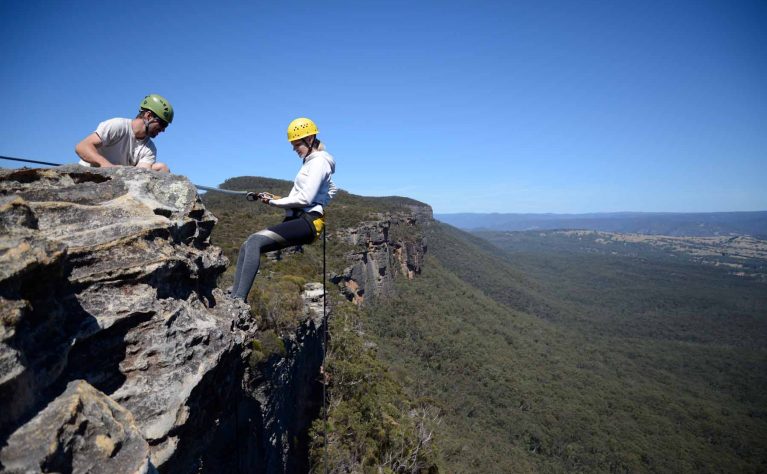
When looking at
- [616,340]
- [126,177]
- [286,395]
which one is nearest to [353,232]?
[286,395]

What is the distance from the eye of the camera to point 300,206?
207 inches

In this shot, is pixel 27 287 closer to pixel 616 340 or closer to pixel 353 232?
pixel 353 232

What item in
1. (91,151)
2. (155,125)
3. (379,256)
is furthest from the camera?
(379,256)

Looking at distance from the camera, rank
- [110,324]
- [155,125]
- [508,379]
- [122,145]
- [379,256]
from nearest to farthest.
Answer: [110,324]
[122,145]
[155,125]
[508,379]
[379,256]

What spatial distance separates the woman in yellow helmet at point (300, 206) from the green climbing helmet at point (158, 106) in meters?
1.61

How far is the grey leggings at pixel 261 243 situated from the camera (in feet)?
16.8

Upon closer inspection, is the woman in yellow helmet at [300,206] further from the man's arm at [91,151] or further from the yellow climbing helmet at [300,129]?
the man's arm at [91,151]

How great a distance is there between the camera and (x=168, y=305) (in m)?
3.78

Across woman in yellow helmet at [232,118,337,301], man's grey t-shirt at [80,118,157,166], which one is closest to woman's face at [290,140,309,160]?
woman in yellow helmet at [232,118,337,301]

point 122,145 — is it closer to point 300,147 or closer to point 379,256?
point 300,147

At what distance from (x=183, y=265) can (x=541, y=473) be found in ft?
160

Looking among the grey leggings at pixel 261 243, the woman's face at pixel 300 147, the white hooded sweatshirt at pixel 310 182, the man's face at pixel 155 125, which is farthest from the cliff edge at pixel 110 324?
the woman's face at pixel 300 147

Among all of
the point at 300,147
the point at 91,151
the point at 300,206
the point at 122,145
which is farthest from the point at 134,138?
the point at 300,206

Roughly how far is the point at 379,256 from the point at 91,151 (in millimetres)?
55265
